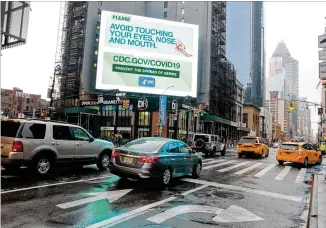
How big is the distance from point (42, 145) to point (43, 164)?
703 mm

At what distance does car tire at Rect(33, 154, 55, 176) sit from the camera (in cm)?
1037

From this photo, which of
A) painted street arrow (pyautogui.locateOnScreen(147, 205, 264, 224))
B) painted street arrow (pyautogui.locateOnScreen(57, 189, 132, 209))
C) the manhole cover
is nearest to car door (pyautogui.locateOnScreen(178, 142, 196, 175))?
the manhole cover

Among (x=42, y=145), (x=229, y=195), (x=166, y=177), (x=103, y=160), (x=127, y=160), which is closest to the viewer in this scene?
(x=229, y=195)

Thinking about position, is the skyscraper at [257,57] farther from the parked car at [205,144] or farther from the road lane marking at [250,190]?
the road lane marking at [250,190]

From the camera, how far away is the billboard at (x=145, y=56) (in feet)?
130

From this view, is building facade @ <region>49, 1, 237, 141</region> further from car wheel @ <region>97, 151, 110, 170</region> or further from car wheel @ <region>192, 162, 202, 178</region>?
car wheel @ <region>192, 162, 202, 178</region>

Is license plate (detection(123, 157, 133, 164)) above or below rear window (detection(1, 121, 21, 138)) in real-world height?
below

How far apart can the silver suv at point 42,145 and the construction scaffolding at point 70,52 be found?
58811 millimetres

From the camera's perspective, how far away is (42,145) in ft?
34.4

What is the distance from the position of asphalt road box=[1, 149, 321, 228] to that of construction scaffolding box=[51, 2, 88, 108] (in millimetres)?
61663

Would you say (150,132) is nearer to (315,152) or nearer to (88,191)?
(315,152)

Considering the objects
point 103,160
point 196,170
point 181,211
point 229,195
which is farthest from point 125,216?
point 103,160

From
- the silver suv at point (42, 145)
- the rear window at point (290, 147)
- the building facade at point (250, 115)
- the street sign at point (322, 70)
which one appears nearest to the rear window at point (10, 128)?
the silver suv at point (42, 145)

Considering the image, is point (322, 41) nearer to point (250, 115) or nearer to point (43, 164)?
point (43, 164)
